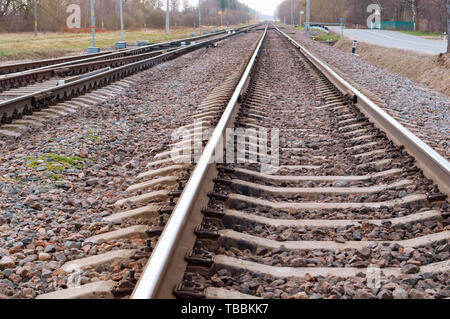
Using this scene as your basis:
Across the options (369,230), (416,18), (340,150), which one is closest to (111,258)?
(369,230)

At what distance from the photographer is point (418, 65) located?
17109 mm

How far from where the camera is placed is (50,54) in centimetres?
2339

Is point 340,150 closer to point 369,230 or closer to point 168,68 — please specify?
point 369,230

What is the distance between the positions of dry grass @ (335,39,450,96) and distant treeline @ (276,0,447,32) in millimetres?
6843

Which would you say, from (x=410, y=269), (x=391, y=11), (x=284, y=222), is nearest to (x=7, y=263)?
(x=284, y=222)

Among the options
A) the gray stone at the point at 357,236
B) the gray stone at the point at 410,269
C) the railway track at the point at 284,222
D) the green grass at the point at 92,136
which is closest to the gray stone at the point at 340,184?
the railway track at the point at 284,222

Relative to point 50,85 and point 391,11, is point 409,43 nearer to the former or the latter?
point 50,85

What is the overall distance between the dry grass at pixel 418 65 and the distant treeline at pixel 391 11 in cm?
684

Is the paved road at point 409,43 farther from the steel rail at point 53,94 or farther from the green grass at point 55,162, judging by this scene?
the green grass at point 55,162

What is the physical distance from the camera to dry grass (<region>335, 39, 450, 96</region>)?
13878 mm

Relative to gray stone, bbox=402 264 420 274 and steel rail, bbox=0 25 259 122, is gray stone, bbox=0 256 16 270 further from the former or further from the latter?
steel rail, bbox=0 25 259 122

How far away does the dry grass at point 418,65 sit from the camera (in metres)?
13.9

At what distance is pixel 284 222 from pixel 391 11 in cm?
8627

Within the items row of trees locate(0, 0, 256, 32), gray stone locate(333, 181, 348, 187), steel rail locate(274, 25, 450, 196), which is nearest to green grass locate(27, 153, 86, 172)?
gray stone locate(333, 181, 348, 187)
